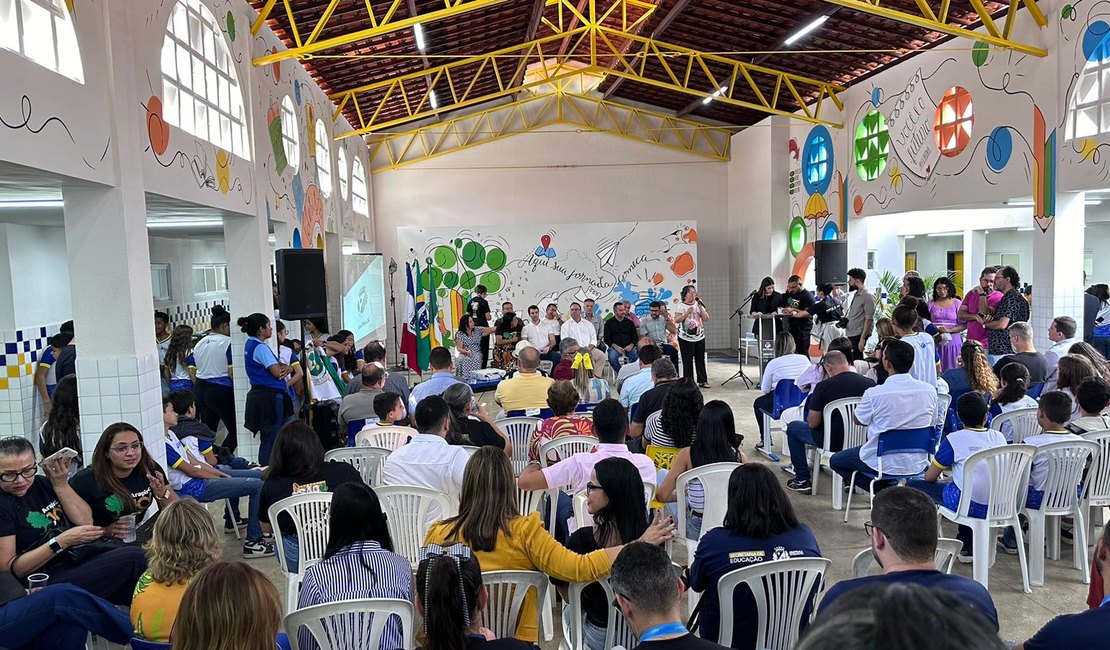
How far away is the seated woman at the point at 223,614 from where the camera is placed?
1997 mm

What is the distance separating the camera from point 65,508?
11.4 ft

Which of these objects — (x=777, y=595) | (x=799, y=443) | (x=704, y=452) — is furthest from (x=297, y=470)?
(x=799, y=443)

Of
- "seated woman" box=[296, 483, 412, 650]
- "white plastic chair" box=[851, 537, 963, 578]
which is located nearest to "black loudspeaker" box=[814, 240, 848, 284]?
"white plastic chair" box=[851, 537, 963, 578]

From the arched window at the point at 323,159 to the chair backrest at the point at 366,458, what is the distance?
6.72 m

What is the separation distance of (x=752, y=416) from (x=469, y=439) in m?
5.01

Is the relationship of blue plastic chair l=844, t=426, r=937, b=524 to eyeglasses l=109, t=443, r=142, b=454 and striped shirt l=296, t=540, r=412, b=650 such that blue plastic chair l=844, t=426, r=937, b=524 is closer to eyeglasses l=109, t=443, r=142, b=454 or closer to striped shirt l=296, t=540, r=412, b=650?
striped shirt l=296, t=540, r=412, b=650

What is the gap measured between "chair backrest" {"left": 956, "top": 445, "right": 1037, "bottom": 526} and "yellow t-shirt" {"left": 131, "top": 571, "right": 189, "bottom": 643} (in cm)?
353

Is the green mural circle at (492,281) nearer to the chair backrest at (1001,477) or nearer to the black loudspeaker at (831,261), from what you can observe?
the black loudspeaker at (831,261)

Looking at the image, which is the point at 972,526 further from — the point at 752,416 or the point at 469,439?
the point at 752,416

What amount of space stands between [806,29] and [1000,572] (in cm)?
724

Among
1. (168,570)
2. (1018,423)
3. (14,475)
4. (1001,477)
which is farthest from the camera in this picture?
(1018,423)

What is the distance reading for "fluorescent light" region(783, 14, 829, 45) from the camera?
933 centimetres

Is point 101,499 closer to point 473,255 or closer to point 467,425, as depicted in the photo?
point 467,425

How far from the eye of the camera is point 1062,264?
26.1 feet
